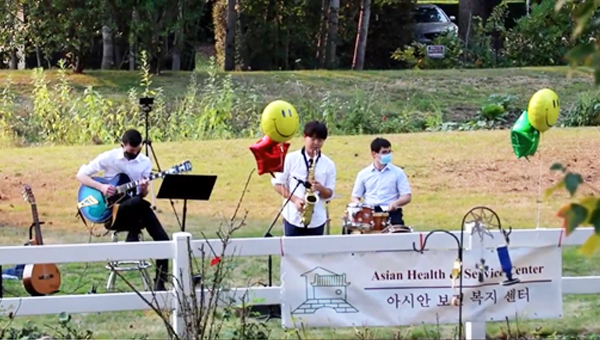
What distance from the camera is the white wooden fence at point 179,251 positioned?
7.36 meters

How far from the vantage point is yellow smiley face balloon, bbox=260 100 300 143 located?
9.11m

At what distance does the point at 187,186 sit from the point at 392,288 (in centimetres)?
207

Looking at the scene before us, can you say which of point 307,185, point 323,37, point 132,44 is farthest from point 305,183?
point 323,37

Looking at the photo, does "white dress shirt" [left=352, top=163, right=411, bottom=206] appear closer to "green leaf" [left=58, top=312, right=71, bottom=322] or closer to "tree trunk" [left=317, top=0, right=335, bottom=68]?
"green leaf" [left=58, top=312, right=71, bottom=322]

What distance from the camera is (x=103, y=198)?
9633mm

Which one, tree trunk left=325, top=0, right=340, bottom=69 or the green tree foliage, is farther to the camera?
the green tree foliage

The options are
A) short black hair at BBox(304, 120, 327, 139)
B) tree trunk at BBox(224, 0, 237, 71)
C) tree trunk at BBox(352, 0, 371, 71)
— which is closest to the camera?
short black hair at BBox(304, 120, 327, 139)

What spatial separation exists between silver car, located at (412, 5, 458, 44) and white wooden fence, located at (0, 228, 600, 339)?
795 inches

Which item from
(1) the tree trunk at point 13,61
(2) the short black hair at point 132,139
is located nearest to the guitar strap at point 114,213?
(2) the short black hair at point 132,139

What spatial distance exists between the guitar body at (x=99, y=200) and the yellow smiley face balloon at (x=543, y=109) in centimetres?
347

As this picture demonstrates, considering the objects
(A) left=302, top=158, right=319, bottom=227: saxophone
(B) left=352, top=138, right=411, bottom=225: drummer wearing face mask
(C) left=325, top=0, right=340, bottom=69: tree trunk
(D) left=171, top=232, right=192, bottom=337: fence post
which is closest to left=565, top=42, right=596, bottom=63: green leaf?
(D) left=171, top=232, right=192, bottom=337: fence post

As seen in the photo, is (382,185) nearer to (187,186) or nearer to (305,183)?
(305,183)

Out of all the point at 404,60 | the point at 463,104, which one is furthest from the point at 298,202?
the point at 404,60

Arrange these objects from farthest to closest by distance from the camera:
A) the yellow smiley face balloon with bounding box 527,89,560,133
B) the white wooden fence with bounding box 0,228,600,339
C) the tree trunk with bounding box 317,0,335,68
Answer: the tree trunk with bounding box 317,0,335,68
the yellow smiley face balloon with bounding box 527,89,560,133
the white wooden fence with bounding box 0,228,600,339
